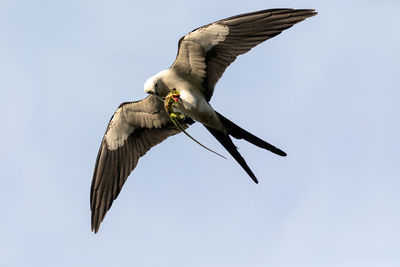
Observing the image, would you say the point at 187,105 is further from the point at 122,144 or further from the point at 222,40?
the point at 122,144

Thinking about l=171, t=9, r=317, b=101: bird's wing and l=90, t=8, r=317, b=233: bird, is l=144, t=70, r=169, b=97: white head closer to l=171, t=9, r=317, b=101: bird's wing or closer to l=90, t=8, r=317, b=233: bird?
l=90, t=8, r=317, b=233: bird

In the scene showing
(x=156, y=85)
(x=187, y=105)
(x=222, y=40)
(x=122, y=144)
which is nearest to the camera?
(x=222, y=40)

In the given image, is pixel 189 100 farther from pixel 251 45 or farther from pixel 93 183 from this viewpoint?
pixel 93 183

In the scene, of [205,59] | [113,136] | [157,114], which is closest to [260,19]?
[205,59]

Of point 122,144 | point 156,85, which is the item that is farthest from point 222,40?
point 122,144

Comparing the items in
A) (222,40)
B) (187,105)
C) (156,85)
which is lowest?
(187,105)

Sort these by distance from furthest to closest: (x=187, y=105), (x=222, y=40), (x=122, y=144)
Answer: (x=122, y=144)
(x=187, y=105)
(x=222, y=40)
